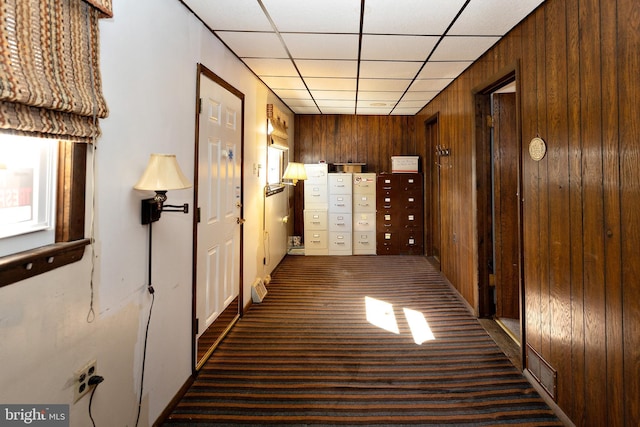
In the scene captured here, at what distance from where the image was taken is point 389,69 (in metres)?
3.18

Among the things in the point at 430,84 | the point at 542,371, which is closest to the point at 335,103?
the point at 430,84

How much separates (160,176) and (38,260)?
581 mm

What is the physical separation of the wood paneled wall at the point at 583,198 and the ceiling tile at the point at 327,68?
4.14 ft

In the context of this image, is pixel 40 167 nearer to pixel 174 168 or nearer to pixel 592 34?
pixel 174 168

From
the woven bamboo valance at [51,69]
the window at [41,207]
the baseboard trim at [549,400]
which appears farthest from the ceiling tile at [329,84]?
the baseboard trim at [549,400]

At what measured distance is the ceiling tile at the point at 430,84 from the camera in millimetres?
3623

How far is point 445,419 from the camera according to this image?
5.84ft

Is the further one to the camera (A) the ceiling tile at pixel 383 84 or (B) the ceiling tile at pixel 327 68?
(A) the ceiling tile at pixel 383 84

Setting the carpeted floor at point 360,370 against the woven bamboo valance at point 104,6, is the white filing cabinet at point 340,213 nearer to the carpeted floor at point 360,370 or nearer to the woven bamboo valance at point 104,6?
the carpeted floor at point 360,370

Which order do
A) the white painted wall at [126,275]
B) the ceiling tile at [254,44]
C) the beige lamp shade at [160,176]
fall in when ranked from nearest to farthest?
1. the white painted wall at [126,275]
2. the beige lamp shade at [160,176]
3. the ceiling tile at [254,44]

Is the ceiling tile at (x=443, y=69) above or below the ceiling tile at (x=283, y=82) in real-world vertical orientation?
below

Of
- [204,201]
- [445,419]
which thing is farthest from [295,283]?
[445,419]

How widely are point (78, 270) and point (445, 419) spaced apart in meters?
1.95

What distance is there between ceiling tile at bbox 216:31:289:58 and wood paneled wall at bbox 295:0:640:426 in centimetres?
176
